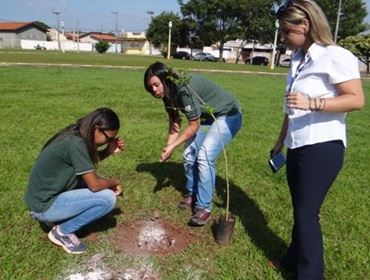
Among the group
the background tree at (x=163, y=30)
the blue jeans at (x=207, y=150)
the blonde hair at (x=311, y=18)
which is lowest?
the background tree at (x=163, y=30)

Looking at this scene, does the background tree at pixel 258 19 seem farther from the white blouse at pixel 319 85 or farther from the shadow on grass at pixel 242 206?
the white blouse at pixel 319 85

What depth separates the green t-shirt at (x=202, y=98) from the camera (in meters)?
3.88

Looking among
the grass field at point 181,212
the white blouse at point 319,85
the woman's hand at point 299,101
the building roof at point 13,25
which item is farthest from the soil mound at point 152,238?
the building roof at point 13,25

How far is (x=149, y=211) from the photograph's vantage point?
15.1ft

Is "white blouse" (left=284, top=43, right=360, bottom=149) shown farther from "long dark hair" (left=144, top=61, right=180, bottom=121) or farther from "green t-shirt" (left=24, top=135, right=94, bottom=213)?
"green t-shirt" (left=24, top=135, right=94, bottom=213)

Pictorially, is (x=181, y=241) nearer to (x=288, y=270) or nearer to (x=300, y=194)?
(x=288, y=270)

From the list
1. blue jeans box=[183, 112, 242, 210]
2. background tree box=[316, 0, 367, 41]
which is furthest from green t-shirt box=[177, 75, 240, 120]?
background tree box=[316, 0, 367, 41]

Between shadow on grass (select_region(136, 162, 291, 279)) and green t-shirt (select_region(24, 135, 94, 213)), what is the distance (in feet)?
5.60

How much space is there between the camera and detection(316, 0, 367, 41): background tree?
60.9 meters

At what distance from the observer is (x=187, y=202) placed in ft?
15.5

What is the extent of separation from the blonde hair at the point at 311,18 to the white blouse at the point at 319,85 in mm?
58

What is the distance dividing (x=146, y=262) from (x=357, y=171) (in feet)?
13.4

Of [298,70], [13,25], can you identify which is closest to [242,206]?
[298,70]

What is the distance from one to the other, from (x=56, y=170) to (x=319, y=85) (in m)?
2.04
